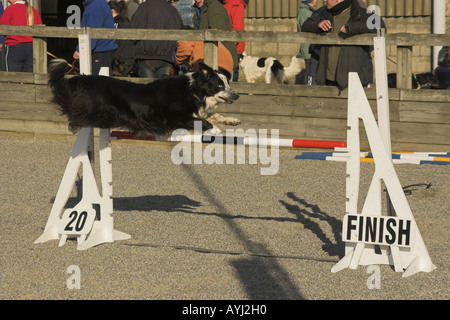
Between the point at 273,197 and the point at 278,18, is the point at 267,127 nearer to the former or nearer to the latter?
the point at 273,197

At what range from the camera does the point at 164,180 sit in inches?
336

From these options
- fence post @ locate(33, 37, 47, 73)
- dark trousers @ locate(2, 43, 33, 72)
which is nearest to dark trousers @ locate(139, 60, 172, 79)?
fence post @ locate(33, 37, 47, 73)

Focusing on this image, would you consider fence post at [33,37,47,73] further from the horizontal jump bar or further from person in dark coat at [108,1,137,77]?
the horizontal jump bar

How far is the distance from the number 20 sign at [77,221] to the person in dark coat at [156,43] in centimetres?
462

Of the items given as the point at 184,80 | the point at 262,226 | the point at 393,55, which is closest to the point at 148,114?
the point at 184,80

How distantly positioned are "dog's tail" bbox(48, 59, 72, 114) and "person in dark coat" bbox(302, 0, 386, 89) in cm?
462

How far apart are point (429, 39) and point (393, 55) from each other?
208 inches

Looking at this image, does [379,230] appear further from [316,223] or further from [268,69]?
[268,69]

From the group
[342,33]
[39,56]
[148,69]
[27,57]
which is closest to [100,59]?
[148,69]

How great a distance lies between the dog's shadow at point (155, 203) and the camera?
7.14m

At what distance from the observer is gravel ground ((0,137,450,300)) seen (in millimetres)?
4777

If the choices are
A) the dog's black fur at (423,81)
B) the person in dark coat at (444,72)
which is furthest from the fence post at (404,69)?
the dog's black fur at (423,81)

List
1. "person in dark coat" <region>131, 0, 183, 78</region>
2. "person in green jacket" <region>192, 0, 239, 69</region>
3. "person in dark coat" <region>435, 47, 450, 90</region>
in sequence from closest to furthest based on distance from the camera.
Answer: "person in dark coat" <region>131, 0, 183, 78</region> → "person in green jacket" <region>192, 0, 239, 69</region> → "person in dark coat" <region>435, 47, 450, 90</region>

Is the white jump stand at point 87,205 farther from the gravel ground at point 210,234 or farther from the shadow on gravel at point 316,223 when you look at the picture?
the shadow on gravel at point 316,223
